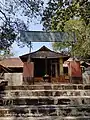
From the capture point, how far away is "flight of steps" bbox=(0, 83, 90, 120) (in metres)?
7.75

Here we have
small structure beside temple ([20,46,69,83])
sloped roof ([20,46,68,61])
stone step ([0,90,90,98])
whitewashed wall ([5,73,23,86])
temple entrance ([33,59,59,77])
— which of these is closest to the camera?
stone step ([0,90,90,98])

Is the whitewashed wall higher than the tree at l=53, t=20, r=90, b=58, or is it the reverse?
the tree at l=53, t=20, r=90, b=58

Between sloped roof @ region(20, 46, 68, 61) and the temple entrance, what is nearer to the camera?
sloped roof @ region(20, 46, 68, 61)

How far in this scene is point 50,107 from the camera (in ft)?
27.0

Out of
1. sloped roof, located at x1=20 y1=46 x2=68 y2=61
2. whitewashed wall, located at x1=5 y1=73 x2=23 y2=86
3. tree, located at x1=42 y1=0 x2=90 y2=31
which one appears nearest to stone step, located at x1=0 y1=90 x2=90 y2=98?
tree, located at x1=42 y1=0 x2=90 y2=31

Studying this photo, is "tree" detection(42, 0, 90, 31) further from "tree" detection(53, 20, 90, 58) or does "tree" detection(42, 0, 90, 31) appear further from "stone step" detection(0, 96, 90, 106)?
"tree" detection(53, 20, 90, 58)

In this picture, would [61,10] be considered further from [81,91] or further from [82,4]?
[81,91]

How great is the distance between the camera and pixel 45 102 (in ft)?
29.3

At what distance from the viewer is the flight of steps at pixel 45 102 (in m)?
7.75

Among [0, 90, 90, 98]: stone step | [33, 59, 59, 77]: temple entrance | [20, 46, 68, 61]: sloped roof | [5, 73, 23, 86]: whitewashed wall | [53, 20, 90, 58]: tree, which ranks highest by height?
[53, 20, 90, 58]: tree

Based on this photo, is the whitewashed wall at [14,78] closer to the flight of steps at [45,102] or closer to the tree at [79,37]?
the flight of steps at [45,102]

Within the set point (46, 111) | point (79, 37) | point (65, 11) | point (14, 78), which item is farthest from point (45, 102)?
point (79, 37)

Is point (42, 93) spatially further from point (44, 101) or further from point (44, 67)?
point (44, 67)

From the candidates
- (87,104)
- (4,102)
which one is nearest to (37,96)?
(4,102)
